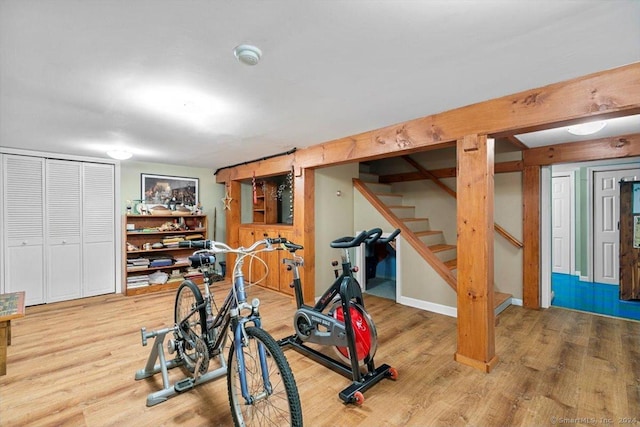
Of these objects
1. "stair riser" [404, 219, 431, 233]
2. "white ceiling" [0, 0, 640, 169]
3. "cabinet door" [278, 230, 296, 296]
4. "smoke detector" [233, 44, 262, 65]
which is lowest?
"cabinet door" [278, 230, 296, 296]

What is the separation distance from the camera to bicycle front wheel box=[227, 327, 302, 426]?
1.33m

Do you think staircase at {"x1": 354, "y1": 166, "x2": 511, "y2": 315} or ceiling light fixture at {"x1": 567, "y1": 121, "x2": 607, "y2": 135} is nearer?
Result: ceiling light fixture at {"x1": 567, "y1": 121, "x2": 607, "y2": 135}

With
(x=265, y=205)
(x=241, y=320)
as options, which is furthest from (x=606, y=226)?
(x=241, y=320)

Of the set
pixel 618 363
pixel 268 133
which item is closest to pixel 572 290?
pixel 618 363

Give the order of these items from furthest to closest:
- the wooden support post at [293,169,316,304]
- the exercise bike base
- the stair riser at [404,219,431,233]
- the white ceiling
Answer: the stair riser at [404,219,431,233], the wooden support post at [293,169,316,304], the exercise bike base, the white ceiling

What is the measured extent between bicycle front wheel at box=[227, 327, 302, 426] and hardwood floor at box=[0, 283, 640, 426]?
20cm

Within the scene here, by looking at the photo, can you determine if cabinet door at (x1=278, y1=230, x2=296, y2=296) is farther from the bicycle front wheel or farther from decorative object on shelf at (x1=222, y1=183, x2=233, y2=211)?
the bicycle front wheel

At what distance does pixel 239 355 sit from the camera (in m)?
1.51

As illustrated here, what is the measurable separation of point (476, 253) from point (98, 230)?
5.34 m

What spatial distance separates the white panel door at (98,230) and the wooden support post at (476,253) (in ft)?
16.9

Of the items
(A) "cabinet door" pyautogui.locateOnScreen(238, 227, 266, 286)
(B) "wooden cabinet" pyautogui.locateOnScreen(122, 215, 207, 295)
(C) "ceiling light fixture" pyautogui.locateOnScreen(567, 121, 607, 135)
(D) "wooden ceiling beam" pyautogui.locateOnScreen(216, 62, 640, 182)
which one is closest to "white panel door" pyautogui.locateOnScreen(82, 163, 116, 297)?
(B) "wooden cabinet" pyautogui.locateOnScreen(122, 215, 207, 295)

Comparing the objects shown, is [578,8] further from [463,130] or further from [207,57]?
[207,57]

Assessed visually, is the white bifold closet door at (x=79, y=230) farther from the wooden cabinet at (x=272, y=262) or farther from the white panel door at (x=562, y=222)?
the white panel door at (x=562, y=222)

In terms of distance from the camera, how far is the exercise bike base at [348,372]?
6.48 feet
